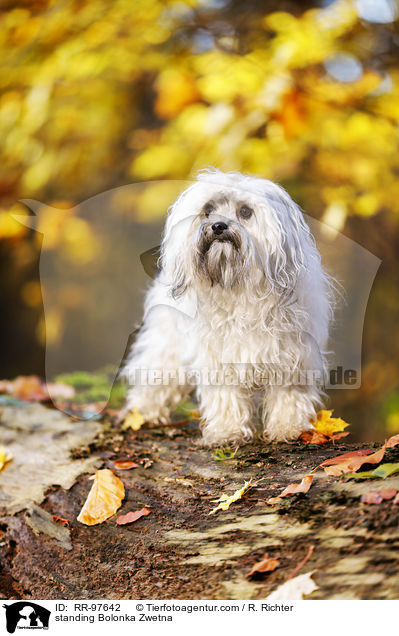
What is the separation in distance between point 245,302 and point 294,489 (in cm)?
78

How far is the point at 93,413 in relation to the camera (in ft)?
9.64

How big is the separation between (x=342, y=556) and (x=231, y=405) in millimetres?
1008

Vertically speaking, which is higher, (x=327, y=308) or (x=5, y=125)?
(x=5, y=125)

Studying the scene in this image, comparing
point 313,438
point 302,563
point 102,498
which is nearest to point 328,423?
point 313,438

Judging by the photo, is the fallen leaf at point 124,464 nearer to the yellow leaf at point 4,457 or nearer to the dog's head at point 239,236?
the yellow leaf at point 4,457

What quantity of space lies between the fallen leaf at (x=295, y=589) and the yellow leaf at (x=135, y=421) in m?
1.32

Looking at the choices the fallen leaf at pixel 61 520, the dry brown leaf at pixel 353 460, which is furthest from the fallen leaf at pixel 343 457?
the fallen leaf at pixel 61 520

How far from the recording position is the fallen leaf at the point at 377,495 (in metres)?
1.64

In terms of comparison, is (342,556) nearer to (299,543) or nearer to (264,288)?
(299,543)

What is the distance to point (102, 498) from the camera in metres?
2.31

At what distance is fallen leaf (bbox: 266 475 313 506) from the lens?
6.22 ft
